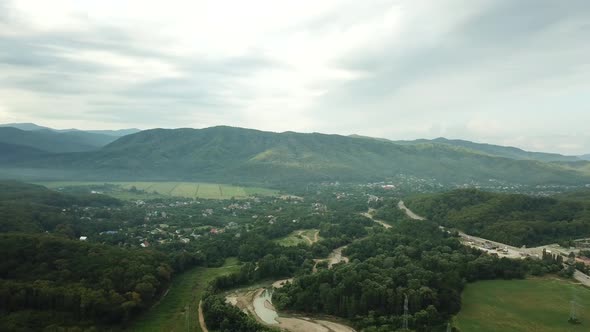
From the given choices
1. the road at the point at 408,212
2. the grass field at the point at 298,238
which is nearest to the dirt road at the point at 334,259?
the grass field at the point at 298,238

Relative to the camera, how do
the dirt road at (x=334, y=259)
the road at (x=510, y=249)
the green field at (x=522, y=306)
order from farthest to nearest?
the dirt road at (x=334, y=259) → the road at (x=510, y=249) → the green field at (x=522, y=306)

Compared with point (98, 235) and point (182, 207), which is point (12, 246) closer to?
point (98, 235)

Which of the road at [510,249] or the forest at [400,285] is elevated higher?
the road at [510,249]

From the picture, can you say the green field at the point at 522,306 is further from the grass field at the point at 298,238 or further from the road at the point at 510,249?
the grass field at the point at 298,238

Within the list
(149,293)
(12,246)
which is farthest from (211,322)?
(12,246)

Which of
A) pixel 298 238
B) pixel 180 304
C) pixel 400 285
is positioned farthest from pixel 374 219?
pixel 180 304

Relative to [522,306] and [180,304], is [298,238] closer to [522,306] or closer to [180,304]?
[180,304]
